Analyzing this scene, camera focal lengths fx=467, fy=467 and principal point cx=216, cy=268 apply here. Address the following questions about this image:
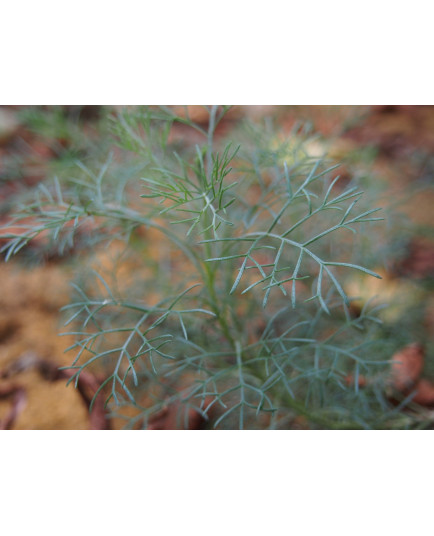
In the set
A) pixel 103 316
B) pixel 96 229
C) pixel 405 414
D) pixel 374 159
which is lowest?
pixel 405 414

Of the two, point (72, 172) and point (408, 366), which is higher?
point (72, 172)

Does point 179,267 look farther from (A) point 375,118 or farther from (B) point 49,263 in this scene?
(A) point 375,118

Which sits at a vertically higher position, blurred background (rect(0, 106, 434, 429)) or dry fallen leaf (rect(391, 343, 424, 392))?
blurred background (rect(0, 106, 434, 429))

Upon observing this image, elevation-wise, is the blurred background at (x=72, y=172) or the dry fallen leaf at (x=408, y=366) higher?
the blurred background at (x=72, y=172)

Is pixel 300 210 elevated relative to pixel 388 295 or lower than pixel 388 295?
elevated
